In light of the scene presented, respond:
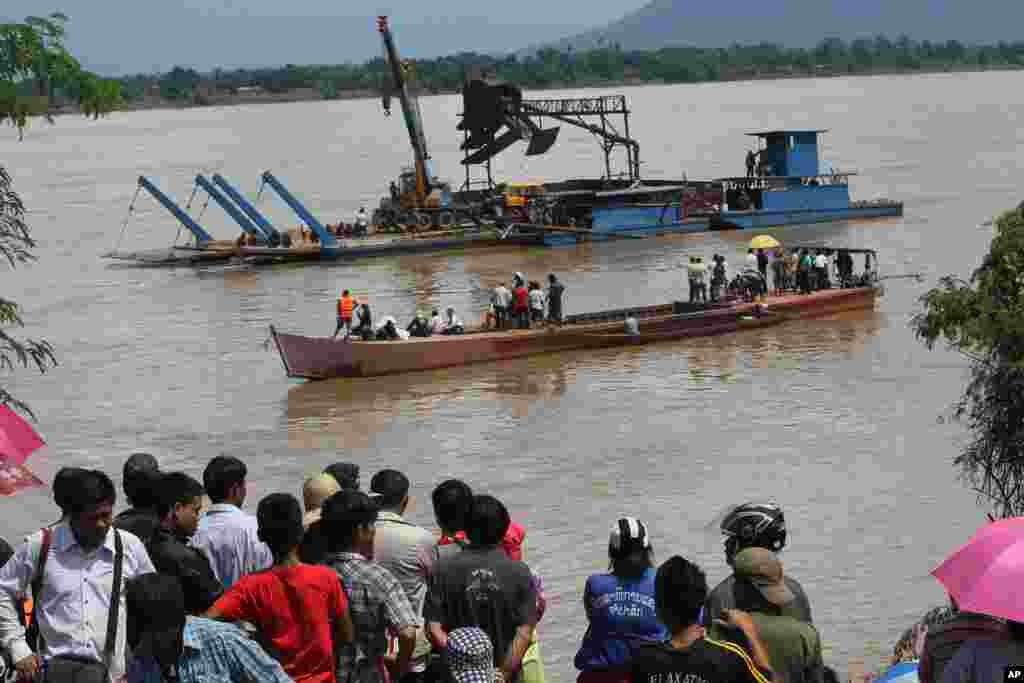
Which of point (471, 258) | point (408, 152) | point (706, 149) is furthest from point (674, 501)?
point (408, 152)

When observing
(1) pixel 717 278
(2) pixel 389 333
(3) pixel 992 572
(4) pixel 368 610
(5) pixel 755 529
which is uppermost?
(3) pixel 992 572

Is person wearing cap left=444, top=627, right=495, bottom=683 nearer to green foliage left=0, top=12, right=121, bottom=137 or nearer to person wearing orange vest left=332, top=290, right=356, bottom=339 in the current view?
green foliage left=0, top=12, right=121, bottom=137

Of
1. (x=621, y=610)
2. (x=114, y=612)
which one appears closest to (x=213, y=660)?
(x=114, y=612)

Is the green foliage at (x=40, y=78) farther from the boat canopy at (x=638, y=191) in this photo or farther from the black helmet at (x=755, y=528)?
the boat canopy at (x=638, y=191)

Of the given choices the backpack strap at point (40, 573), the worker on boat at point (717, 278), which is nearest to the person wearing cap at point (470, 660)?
the backpack strap at point (40, 573)

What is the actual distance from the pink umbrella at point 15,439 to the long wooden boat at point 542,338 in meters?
18.1

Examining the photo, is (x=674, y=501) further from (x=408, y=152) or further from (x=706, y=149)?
(x=408, y=152)

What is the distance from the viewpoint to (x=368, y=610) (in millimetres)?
6137

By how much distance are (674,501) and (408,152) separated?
302 feet

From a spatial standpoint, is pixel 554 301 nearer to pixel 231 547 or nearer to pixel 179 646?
pixel 231 547

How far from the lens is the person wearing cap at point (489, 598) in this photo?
641 cm

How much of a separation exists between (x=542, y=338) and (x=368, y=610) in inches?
859

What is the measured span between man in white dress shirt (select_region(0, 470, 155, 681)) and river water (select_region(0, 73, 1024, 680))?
21.4 ft

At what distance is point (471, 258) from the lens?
45594mm
